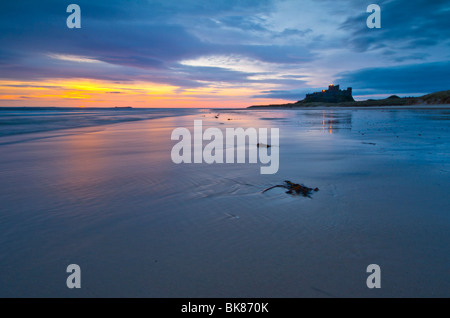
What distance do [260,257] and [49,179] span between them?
166 inches

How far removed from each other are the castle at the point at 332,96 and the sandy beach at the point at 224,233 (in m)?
109

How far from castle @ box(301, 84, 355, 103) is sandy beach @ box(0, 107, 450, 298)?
109 metres

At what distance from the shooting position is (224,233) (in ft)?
8.47

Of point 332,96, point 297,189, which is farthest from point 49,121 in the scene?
point 332,96

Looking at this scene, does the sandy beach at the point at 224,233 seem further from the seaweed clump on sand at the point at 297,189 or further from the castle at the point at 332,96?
the castle at the point at 332,96

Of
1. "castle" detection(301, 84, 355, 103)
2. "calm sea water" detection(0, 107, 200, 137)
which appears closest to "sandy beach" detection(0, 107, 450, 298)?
"calm sea water" detection(0, 107, 200, 137)

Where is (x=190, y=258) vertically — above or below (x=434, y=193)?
below

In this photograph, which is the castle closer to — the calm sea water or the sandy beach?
the calm sea water

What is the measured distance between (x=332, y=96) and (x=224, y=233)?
4513 inches

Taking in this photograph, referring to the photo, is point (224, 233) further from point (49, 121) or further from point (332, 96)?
point (332, 96)

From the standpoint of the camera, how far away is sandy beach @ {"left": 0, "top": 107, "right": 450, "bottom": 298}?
1.87 metres
